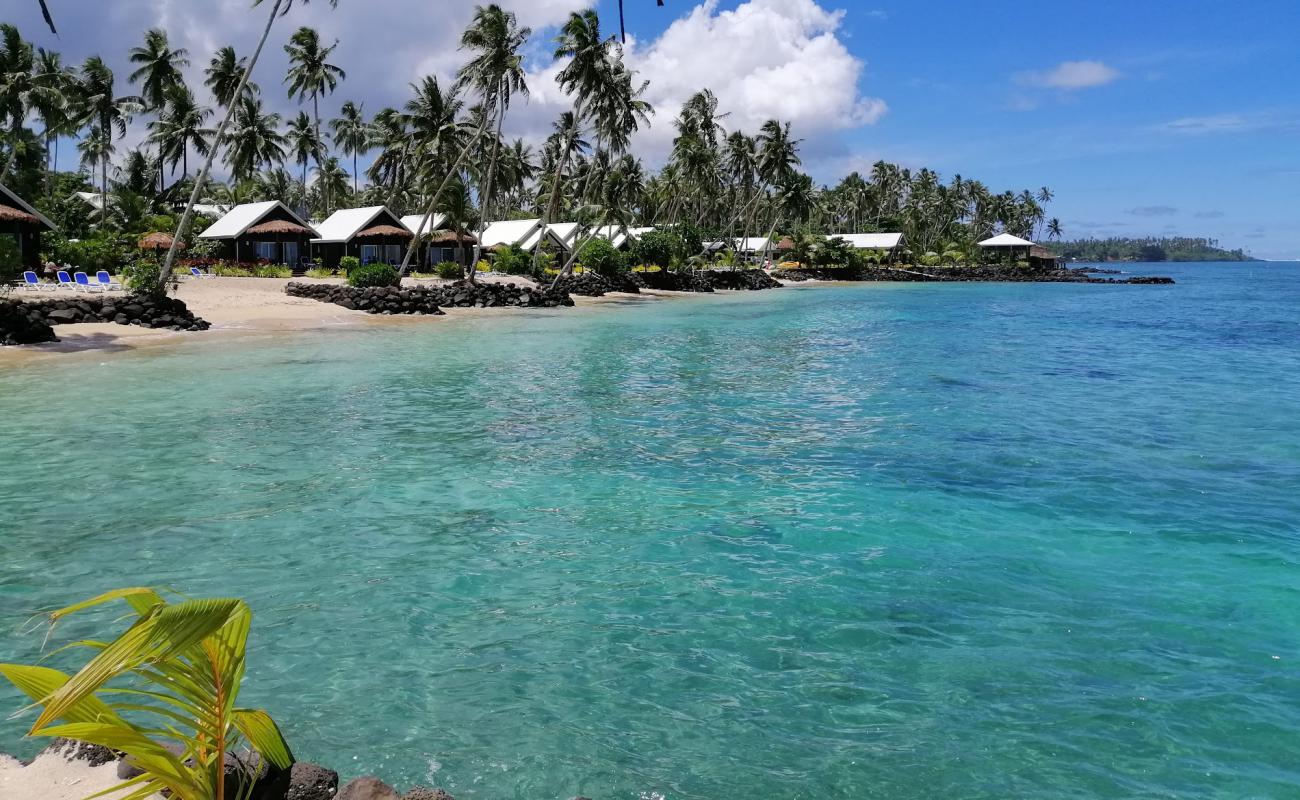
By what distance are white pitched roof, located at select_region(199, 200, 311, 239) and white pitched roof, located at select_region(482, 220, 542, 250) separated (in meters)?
17.5

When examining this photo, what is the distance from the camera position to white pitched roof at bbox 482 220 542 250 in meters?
73.5

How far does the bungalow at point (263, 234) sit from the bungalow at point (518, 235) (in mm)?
16966

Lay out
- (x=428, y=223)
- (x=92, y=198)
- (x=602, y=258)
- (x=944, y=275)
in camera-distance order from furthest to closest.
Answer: (x=944, y=275)
(x=92, y=198)
(x=428, y=223)
(x=602, y=258)

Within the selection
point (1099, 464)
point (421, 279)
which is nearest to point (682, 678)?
point (1099, 464)

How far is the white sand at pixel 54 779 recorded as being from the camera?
14.4 ft

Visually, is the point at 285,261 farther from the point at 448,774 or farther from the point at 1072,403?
the point at 448,774

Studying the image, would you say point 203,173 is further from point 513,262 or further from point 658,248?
point 658,248

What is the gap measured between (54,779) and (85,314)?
31323mm

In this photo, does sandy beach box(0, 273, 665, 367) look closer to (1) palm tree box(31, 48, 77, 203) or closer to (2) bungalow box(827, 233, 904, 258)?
(1) palm tree box(31, 48, 77, 203)

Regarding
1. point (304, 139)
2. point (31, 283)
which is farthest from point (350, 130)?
point (31, 283)

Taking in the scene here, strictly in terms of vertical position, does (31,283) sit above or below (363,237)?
below

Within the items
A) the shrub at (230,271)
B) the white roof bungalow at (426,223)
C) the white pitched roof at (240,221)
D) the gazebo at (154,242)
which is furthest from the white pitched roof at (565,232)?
the gazebo at (154,242)

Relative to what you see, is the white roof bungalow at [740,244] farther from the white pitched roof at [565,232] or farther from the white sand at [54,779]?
the white sand at [54,779]

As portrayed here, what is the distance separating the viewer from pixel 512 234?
75.6 m
